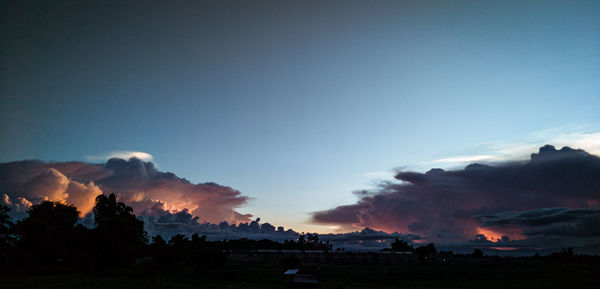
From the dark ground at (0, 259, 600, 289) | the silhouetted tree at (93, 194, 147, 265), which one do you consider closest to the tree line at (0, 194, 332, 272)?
the silhouetted tree at (93, 194, 147, 265)

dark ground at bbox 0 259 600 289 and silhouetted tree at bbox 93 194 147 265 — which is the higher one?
silhouetted tree at bbox 93 194 147 265

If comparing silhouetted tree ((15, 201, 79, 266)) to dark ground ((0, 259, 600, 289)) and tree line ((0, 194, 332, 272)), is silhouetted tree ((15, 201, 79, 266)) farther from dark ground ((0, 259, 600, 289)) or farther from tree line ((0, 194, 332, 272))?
dark ground ((0, 259, 600, 289))

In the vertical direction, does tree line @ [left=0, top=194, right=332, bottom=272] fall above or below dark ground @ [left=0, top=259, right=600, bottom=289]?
above

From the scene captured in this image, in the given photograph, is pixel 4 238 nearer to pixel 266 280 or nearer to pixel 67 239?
pixel 67 239

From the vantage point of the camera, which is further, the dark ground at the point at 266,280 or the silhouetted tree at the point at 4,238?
the silhouetted tree at the point at 4,238

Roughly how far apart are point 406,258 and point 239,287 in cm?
12913

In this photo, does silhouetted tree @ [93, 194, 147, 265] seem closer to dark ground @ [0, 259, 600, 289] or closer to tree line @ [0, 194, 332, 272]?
tree line @ [0, 194, 332, 272]

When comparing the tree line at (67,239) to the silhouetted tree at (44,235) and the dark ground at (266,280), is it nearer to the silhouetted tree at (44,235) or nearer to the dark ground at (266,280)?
the silhouetted tree at (44,235)

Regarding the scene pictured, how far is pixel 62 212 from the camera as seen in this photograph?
93.1 meters

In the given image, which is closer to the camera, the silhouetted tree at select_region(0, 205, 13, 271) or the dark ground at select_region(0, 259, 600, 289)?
the dark ground at select_region(0, 259, 600, 289)

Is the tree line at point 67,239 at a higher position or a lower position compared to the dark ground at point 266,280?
higher

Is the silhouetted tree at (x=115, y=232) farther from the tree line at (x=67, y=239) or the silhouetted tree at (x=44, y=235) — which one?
the silhouetted tree at (x=44, y=235)

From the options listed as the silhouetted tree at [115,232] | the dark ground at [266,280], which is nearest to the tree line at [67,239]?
the silhouetted tree at [115,232]

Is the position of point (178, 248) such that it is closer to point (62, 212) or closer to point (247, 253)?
point (62, 212)
